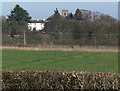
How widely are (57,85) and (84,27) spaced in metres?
21.1

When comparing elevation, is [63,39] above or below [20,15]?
below

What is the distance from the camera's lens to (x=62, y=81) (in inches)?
253

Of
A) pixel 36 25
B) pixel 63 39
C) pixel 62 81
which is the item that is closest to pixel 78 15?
pixel 63 39

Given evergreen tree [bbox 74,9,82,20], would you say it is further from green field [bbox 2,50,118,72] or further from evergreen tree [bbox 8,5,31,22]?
green field [bbox 2,50,118,72]

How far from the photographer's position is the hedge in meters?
6.32

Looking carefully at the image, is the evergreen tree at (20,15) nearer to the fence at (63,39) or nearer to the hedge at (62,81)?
the fence at (63,39)

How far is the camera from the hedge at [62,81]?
6316 mm

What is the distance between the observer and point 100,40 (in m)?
26.8

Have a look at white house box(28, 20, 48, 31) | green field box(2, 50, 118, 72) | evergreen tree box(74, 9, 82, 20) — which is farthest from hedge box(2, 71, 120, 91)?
white house box(28, 20, 48, 31)

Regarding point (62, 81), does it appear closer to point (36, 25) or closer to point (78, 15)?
point (78, 15)

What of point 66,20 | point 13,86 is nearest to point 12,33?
point 66,20

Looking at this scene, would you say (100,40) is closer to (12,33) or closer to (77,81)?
(12,33)

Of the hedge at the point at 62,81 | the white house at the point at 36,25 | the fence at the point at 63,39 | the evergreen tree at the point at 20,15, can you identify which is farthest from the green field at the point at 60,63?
the evergreen tree at the point at 20,15

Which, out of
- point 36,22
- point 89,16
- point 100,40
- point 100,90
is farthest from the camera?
point 36,22
